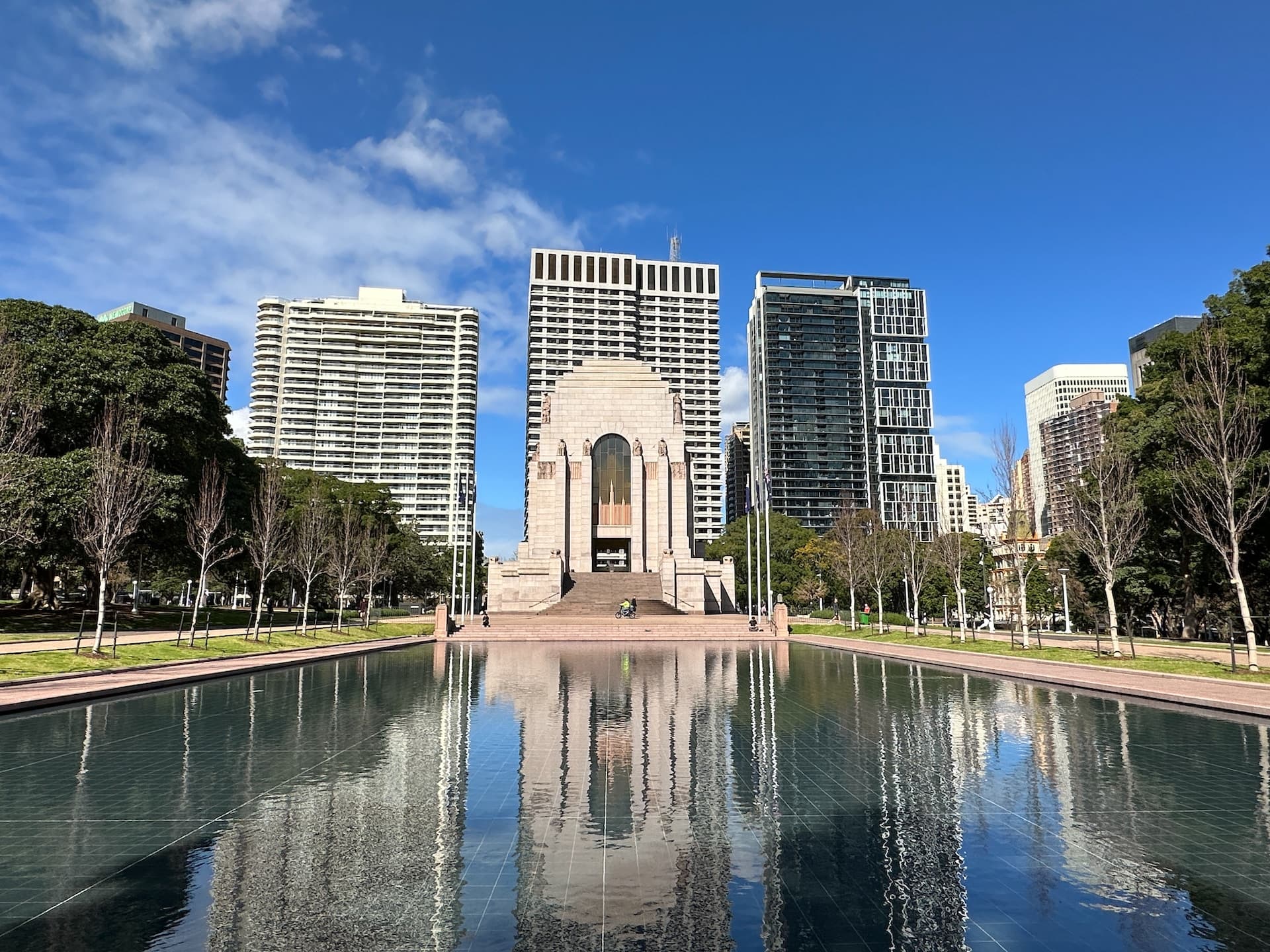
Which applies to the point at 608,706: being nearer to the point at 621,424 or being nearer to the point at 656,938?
the point at 656,938

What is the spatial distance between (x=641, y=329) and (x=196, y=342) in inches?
3589

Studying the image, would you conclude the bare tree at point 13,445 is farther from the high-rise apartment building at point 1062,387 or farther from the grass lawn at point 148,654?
the high-rise apartment building at point 1062,387

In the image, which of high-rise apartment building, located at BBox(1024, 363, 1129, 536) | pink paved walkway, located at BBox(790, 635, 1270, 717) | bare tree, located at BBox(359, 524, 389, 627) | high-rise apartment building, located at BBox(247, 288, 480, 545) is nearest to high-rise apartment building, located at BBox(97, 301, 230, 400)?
high-rise apartment building, located at BBox(247, 288, 480, 545)

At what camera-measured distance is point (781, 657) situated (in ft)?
103

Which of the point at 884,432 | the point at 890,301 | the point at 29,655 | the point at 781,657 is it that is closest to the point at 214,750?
the point at 29,655

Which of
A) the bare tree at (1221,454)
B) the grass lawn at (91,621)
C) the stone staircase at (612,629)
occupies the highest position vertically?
the bare tree at (1221,454)

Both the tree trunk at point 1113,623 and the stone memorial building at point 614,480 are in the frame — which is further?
the stone memorial building at point 614,480

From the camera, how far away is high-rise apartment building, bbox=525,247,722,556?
5315 inches

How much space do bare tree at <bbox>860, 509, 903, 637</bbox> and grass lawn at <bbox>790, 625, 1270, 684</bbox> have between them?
375 inches

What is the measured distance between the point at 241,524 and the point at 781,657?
3267 cm

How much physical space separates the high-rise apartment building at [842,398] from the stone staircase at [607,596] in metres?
92.8

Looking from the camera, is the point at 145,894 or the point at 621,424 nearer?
the point at 145,894

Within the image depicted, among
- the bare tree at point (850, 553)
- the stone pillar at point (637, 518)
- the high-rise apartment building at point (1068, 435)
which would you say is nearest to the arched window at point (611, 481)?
the stone pillar at point (637, 518)

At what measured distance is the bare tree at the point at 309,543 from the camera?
1764 inches
